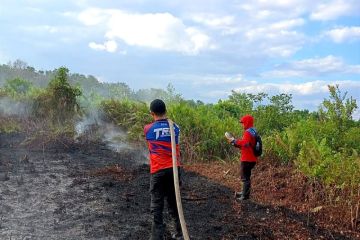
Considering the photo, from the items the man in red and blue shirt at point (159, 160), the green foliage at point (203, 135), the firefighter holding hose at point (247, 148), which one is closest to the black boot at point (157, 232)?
the man in red and blue shirt at point (159, 160)

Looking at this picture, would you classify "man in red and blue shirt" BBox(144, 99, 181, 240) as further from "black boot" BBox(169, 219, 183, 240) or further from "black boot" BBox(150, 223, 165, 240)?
"black boot" BBox(169, 219, 183, 240)

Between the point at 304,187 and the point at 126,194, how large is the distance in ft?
12.1

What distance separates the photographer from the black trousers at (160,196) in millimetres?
6195

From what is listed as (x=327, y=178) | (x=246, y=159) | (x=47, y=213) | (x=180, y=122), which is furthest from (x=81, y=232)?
(x=180, y=122)

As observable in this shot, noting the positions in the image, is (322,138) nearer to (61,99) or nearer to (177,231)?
(177,231)

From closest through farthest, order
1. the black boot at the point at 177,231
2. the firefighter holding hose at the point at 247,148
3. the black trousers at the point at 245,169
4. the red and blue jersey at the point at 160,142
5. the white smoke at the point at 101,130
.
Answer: the red and blue jersey at the point at 160,142 < the black boot at the point at 177,231 < the firefighter holding hose at the point at 247,148 < the black trousers at the point at 245,169 < the white smoke at the point at 101,130

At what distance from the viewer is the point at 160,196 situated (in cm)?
629

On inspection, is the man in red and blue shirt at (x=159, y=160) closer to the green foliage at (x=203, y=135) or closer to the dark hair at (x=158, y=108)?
the dark hair at (x=158, y=108)

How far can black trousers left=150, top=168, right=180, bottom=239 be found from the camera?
6195mm

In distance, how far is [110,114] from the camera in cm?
1766

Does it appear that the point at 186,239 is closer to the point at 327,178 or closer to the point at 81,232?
the point at 81,232

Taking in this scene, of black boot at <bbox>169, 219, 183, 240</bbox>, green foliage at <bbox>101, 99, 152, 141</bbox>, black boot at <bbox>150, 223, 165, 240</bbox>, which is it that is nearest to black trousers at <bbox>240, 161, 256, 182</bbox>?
black boot at <bbox>169, 219, 183, 240</bbox>

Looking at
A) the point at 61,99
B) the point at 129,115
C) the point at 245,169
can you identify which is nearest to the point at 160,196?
the point at 245,169

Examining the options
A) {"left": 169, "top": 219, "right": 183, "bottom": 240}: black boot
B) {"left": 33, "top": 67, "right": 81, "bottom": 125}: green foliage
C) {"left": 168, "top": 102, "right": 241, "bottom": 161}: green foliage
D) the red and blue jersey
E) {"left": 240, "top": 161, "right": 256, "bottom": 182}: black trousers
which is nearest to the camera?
the red and blue jersey
